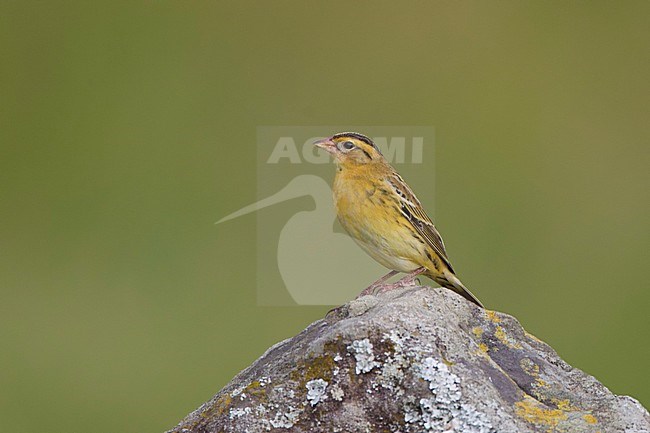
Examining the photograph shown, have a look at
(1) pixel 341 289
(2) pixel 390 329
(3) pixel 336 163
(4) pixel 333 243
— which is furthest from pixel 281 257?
(2) pixel 390 329

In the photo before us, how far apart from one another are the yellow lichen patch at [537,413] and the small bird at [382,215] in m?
1.93

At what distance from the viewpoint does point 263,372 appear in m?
4.20

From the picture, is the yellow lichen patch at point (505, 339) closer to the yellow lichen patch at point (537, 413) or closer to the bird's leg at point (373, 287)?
the yellow lichen patch at point (537, 413)

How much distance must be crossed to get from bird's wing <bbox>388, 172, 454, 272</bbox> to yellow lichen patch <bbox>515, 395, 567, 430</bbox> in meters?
2.28

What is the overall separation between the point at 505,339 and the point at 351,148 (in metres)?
2.03

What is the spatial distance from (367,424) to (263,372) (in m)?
0.58

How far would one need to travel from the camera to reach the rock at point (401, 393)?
3.78 metres

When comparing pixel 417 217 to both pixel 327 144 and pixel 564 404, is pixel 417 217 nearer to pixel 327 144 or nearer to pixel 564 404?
pixel 327 144

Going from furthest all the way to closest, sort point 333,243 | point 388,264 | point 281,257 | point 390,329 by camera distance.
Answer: point 281,257
point 333,243
point 388,264
point 390,329

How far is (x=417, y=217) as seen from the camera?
6227 millimetres

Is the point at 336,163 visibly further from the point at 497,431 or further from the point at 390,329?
the point at 497,431

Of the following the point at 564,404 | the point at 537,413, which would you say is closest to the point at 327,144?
the point at 564,404

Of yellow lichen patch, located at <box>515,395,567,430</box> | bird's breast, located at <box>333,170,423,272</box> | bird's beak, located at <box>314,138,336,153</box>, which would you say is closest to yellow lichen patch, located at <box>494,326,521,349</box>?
yellow lichen patch, located at <box>515,395,567,430</box>

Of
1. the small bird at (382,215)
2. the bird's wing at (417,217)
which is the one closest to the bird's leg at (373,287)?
the small bird at (382,215)
